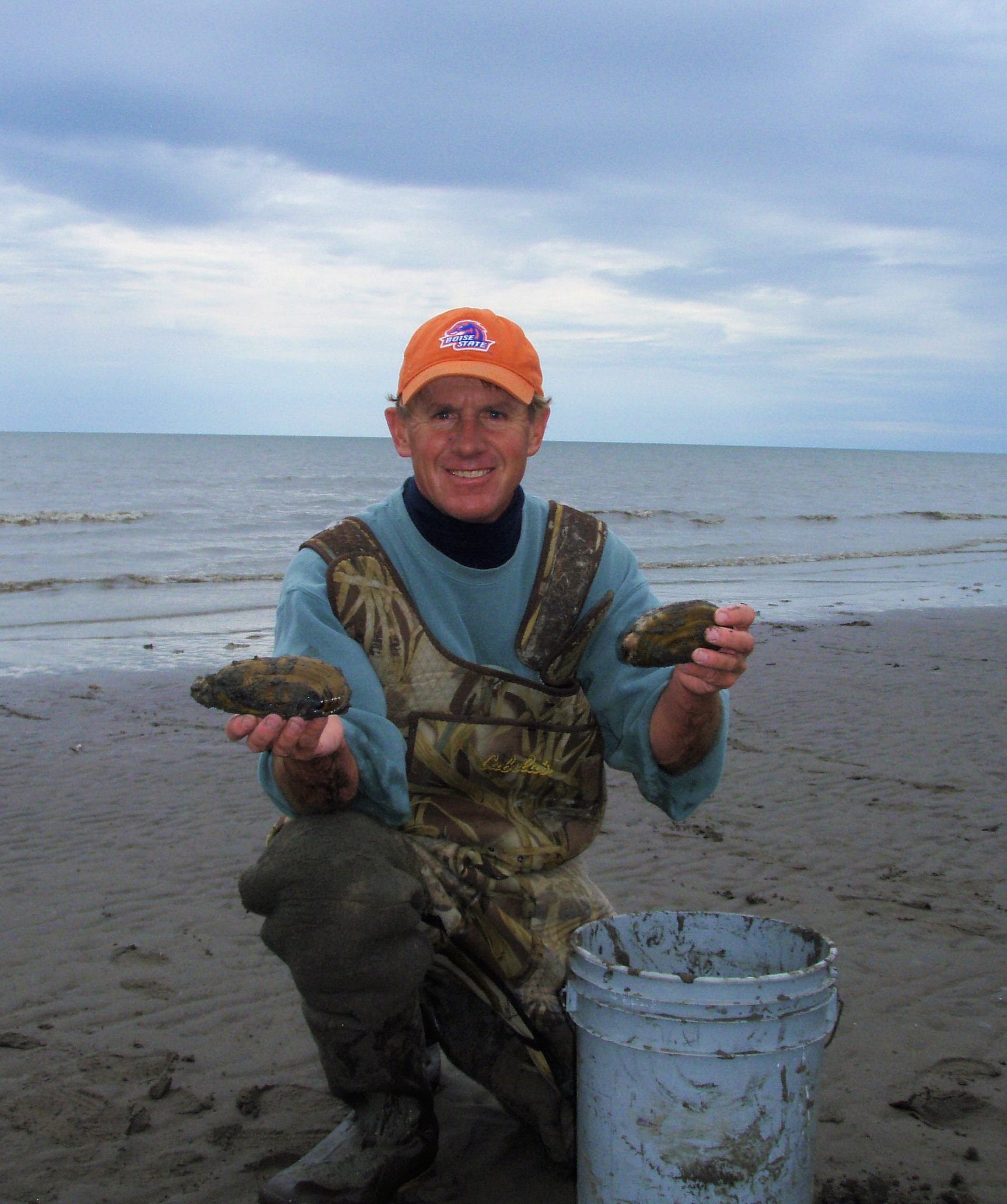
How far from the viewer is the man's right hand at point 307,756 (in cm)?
259

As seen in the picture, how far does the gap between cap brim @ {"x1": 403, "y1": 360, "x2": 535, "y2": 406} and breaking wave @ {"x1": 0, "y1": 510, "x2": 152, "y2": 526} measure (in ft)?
88.0

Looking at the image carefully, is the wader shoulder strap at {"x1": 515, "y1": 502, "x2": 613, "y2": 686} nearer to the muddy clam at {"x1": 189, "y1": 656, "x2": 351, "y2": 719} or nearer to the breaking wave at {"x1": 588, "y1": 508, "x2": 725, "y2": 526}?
the muddy clam at {"x1": 189, "y1": 656, "x2": 351, "y2": 719}

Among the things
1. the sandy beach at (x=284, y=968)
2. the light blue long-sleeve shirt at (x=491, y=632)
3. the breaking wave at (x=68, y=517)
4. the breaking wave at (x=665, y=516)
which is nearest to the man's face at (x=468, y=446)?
the light blue long-sleeve shirt at (x=491, y=632)

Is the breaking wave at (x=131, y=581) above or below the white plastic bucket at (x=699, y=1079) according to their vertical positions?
below

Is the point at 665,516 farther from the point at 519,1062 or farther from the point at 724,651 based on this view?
the point at 724,651

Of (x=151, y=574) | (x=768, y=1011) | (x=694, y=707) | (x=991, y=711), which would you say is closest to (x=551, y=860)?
(x=694, y=707)

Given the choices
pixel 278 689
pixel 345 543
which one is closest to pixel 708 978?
pixel 278 689

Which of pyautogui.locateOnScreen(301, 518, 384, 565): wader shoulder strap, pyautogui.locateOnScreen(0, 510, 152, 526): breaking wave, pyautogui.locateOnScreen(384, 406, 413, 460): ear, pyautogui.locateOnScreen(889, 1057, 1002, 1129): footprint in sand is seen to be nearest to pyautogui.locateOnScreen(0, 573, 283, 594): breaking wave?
pyautogui.locateOnScreen(0, 510, 152, 526): breaking wave

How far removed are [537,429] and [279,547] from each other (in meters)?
21.1

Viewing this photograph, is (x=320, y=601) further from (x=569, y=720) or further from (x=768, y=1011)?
(x=768, y=1011)

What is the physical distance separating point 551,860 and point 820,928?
6.09 feet

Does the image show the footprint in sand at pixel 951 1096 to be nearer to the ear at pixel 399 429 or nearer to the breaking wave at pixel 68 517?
the ear at pixel 399 429

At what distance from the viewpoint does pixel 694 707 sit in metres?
3.00

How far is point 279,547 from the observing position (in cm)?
2408
